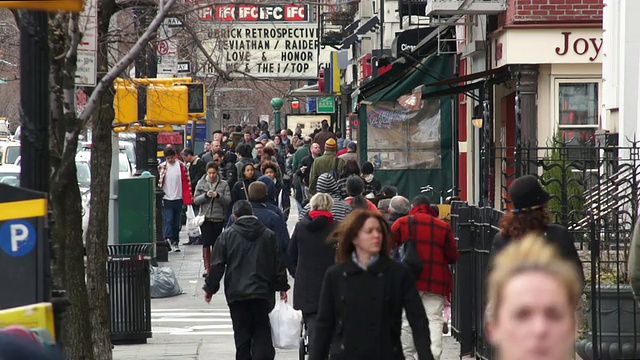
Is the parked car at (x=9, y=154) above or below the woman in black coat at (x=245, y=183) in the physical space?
above

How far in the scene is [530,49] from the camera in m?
18.5

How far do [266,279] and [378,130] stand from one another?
1276 cm

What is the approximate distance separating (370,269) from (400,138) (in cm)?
1614

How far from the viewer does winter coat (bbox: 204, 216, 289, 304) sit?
10672mm

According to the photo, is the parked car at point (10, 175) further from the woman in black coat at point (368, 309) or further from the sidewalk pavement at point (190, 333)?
the woman in black coat at point (368, 309)

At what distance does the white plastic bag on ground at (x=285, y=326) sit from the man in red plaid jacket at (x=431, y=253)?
954mm

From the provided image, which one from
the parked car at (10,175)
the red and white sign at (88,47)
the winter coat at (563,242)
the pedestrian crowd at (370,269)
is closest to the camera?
the pedestrian crowd at (370,269)

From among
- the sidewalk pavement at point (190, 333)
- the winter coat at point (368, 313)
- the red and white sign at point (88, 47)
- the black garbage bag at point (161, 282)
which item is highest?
the red and white sign at point (88, 47)

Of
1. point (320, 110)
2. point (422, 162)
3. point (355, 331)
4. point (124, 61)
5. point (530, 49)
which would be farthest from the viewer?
point (320, 110)

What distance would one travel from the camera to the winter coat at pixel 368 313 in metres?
7.18

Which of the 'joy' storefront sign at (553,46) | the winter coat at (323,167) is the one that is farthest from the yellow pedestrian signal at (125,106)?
the 'joy' storefront sign at (553,46)

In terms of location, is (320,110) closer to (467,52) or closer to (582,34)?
(467,52)

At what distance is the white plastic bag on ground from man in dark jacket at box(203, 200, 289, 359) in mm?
110

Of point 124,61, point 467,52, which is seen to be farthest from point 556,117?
point 124,61
